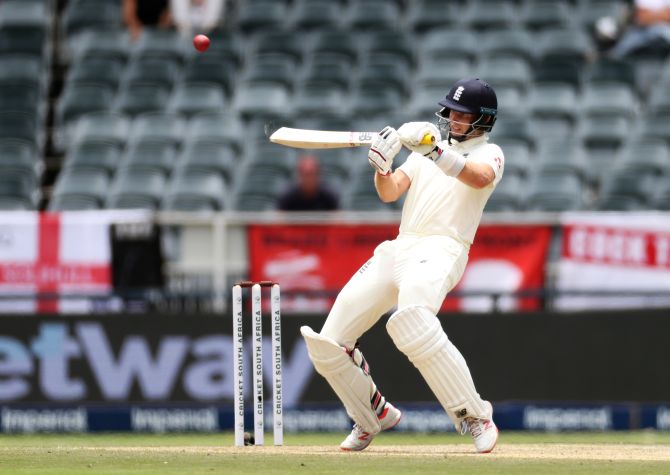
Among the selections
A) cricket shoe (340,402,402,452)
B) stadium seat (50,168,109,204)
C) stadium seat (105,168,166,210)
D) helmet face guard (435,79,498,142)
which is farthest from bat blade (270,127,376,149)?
stadium seat (50,168,109,204)

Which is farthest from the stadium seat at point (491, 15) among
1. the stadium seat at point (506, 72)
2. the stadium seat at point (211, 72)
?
the stadium seat at point (211, 72)

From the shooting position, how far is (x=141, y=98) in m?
14.5

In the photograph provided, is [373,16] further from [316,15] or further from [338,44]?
[338,44]

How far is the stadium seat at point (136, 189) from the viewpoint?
13.0m

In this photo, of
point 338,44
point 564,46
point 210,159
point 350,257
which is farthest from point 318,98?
point 350,257

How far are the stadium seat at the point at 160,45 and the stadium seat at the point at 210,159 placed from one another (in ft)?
5.69

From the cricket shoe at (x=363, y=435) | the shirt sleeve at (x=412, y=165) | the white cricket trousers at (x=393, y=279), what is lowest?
the cricket shoe at (x=363, y=435)

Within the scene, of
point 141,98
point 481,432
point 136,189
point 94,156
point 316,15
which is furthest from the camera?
point 316,15

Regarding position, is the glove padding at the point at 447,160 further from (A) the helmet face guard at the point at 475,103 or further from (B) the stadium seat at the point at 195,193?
(B) the stadium seat at the point at 195,193

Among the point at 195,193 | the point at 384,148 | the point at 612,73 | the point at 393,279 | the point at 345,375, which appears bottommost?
the point at 345,375

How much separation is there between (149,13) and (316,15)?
1.66 metres

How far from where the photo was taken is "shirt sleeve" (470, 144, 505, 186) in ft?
Result: 25.0

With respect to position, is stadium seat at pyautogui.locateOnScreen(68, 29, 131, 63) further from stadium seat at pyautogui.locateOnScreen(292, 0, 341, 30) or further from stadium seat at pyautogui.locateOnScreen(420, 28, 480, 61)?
stadium seat at pyautogui.locateOnScreen(420, 28, 480, 61)

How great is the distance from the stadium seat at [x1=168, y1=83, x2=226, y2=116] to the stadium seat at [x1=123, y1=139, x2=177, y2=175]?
741 millimetres
